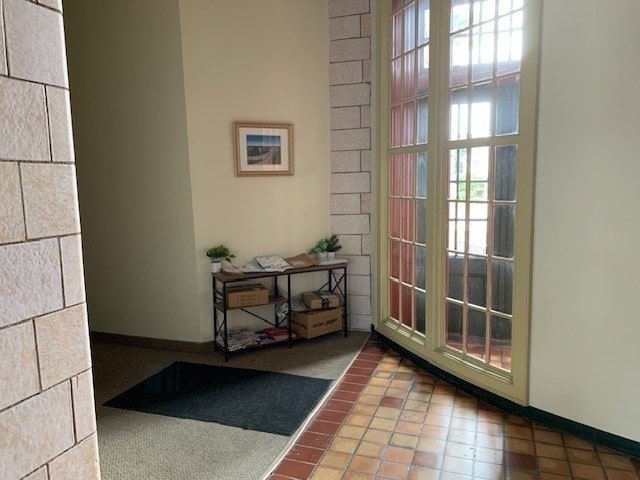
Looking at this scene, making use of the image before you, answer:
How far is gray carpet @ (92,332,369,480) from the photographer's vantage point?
2.59 m

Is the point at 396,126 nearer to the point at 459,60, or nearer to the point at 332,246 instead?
the point at 459,60

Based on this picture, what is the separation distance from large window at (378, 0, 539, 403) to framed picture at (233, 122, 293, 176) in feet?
2.96

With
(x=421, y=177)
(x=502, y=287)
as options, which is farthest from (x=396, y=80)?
(x=502, y=287)

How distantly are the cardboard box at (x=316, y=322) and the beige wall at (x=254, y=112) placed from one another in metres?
0.48

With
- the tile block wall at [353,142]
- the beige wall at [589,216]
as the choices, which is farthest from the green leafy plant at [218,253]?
the beige wall at [589,216]

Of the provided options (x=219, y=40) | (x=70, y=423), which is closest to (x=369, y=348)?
(x=219, y=40)

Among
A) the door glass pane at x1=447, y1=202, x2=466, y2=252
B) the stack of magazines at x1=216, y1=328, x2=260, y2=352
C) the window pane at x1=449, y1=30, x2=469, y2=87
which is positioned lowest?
the stack of magazines at x1=216, y1=328, x2=260, y2=352

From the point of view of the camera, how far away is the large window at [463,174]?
300 cm

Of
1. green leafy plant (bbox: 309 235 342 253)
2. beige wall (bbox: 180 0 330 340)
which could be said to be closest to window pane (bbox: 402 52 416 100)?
beige wall (bbox: 180 0 330 340)

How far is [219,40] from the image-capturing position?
4098mm

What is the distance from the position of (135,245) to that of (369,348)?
2.31 m

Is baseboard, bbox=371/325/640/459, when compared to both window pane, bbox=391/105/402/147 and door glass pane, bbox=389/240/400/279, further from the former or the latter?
window pane, bbox=391/105/402/147

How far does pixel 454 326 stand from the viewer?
3633 mm

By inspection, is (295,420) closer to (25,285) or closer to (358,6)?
(25,285)
